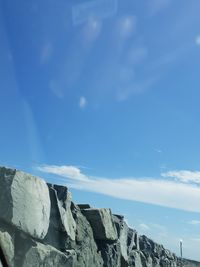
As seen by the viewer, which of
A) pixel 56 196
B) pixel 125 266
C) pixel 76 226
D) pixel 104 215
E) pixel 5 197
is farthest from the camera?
pixel 125 266

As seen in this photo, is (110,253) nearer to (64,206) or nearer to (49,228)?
(64,206)

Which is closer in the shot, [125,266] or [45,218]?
[45,218]

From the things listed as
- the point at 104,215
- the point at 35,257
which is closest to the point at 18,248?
the point at 35,257

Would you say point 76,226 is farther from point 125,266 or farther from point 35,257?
point 125,266

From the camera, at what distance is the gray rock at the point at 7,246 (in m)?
5.25

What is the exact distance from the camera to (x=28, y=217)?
18.4 ft

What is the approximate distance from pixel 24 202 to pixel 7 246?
0.54 meters

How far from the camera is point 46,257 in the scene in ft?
19.4

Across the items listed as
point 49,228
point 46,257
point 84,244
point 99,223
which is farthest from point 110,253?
point 46,257

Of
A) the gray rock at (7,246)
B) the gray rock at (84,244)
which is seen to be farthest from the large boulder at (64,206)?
the gray rock at (7,246)

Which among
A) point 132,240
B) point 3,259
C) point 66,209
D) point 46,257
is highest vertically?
point 132,240

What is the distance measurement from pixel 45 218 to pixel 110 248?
233 cm

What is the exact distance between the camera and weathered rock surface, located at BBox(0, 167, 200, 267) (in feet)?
17.7

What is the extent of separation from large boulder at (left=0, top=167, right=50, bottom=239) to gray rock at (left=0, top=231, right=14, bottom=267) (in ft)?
0.51
